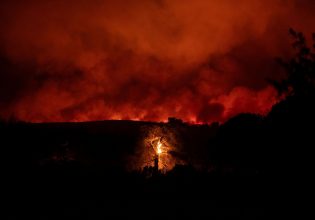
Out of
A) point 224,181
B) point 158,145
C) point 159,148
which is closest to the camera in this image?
point 224,181

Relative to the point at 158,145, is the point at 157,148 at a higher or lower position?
lower

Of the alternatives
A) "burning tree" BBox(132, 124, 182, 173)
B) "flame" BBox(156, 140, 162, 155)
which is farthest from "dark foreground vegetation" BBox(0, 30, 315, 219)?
"flame" BBox(156, 140, 162, 155)

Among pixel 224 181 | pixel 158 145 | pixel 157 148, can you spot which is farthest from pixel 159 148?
pixel 224 181

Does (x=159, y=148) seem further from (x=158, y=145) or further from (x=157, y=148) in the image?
(x=158, y=145)

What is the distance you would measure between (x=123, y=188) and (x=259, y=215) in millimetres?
4552

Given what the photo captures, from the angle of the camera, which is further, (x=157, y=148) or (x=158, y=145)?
(x=158, y=145)

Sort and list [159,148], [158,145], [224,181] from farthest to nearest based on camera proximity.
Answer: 1. [158,145]
2. [159,148]
3. [224,181]

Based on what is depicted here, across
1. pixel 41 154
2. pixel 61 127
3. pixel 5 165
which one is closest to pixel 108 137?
pixel 61 127

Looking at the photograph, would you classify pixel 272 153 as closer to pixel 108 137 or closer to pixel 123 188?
pixel 123 188

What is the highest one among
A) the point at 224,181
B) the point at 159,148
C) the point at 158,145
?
the point at 158,145

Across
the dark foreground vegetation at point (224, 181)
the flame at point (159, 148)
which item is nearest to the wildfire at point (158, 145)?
the flame at point (159, 148)

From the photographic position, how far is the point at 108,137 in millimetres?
25391

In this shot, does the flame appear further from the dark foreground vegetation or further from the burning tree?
the dark foreground vegetation

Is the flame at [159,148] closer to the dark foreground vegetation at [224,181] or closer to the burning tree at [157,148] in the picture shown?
the burning tree at [157,148]
